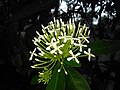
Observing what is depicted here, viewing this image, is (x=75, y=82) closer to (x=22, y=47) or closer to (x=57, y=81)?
(x=57, y=81)

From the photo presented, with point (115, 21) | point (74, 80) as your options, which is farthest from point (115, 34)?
point (74, 80)

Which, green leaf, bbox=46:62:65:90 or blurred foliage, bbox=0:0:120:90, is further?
blurred foliage, bbox=0:0:120:90

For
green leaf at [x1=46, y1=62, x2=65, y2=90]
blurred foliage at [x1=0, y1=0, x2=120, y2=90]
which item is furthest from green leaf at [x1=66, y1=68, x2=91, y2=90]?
blurred foliage at [x1=0, y1=0, x2=120, y2=90]

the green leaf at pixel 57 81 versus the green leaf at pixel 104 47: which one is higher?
the green leaf at pixel 104 47

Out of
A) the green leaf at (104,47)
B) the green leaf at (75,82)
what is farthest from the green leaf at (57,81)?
the green leaf at (104,47)

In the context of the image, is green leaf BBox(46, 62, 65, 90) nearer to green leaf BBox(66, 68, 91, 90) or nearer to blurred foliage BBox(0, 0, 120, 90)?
green leaf BBox(66, 68, 91, 90)

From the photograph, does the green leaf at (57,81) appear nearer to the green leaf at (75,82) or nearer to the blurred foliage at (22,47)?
the green leaf at (75,82)

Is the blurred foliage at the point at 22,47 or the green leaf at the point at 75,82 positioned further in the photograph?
the blurred foliage at the point at 22,47
